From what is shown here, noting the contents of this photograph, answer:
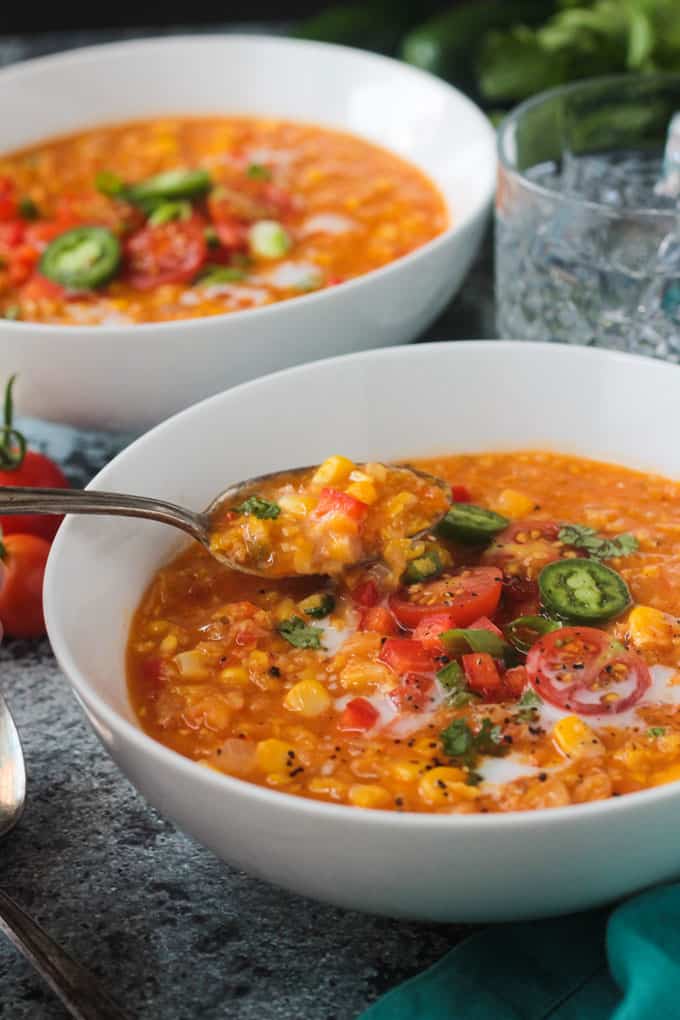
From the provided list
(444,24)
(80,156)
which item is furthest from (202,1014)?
(444,24)

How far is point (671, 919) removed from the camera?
2607 mm

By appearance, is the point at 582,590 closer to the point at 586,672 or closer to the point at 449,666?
the point at 586,672

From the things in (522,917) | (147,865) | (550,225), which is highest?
(550,225)

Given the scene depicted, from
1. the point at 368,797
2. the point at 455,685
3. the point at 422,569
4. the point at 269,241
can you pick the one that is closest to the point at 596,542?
the point at 422,569

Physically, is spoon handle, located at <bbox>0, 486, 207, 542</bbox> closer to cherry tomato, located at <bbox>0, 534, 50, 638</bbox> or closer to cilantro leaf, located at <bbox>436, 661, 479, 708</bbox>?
cherry tomato, located at <bbox>0, 534, 50, 638</bbox>

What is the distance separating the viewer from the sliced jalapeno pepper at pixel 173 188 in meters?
5.37

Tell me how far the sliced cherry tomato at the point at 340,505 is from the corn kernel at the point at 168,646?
0.45 meters

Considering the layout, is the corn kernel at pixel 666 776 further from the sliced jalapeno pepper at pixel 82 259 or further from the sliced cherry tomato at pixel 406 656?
the sliced jalapeno pepper at pixel 82 259

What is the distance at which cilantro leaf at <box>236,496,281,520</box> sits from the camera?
3361mm

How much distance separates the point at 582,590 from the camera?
3.23 metres

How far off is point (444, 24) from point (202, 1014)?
487 centimetres

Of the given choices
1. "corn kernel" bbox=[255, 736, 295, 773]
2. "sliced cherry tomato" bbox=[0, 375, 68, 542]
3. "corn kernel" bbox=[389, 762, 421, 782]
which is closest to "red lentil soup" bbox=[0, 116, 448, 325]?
"sliced cherry tomato" bbox=[0, 375, 68, 542]

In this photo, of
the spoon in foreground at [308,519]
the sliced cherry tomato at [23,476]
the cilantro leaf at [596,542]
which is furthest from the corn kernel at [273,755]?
the sliced cherry tomato at [23,476]

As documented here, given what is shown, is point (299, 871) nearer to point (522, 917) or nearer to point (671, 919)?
point (522, 917)
